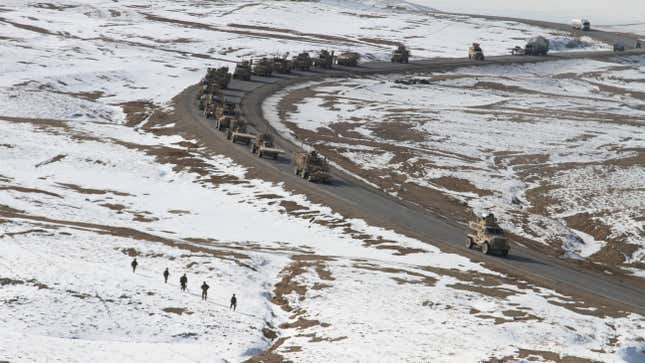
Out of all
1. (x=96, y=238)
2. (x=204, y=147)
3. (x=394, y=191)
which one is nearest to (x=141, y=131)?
(x=204, y=147)

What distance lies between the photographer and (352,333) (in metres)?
38.5

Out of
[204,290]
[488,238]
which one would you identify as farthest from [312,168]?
[204,290]

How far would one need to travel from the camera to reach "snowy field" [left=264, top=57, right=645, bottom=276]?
212 feet

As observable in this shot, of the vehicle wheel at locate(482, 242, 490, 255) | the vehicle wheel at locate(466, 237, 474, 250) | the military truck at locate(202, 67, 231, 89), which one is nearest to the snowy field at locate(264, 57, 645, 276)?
the vehicle wheel at locate(466, 237, 474, 250)

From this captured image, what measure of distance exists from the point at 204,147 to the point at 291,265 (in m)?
38.5

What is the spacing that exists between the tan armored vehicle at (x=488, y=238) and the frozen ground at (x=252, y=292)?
218 cm

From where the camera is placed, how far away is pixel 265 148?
8119 centimetres

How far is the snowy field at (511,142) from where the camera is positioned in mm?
64625

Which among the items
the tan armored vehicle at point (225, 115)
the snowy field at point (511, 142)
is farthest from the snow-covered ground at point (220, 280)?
the snowy field at point (511, 142)

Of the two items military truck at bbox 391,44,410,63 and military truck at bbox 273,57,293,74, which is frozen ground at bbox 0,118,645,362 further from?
military truck at bbox 391,44,410,63

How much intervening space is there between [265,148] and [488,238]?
1300 inches

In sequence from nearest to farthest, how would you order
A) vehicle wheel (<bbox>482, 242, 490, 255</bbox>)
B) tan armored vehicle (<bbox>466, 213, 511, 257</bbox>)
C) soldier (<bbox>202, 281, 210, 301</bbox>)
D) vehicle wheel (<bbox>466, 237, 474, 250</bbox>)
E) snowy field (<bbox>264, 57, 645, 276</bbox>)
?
soldier (<bbox>202, 281, 210, 301</bbox>) < tan armored vehicle (<bbox>466, 213, 511, 257</bbox>) < vehicle wheel (<bbox>482, 242, 490, 255</bbox>) < vehicle wheel (<bbox>466, 237, 474, 250</bbox>) < snowy field (<bbox>264, 57, 645, 276</bbox>)

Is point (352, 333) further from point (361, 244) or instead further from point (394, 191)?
point (394, 191)

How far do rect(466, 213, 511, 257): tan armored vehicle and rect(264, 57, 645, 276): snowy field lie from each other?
22.7 ft
